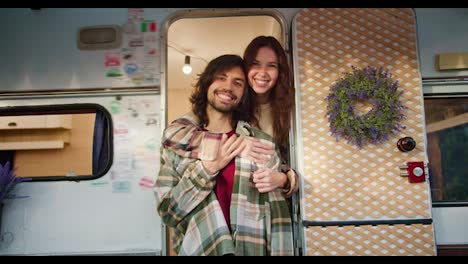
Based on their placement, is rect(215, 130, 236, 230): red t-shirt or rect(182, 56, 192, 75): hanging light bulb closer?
rect(215, 130, 236, 230): red t-shirt

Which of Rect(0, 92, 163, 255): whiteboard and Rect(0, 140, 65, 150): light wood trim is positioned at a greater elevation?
Answer: Rect(0, 140, 65, 150): light wood trim

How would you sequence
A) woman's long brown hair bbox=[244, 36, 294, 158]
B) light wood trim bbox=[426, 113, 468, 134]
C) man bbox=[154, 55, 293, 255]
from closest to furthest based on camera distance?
man bbox=[154, 55, 293, 255] → woman's long brown hair bbox=[244, 36, 294, 158] → light wood trim bbox=[426, 113, 468, 134]

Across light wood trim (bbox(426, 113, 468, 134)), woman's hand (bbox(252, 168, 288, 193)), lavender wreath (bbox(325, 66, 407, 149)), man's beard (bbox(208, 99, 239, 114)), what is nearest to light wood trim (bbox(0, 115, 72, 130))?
man's beard (bbox(208, 99, 239, 114))

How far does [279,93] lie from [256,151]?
468 mm

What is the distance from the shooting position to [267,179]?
243 cm

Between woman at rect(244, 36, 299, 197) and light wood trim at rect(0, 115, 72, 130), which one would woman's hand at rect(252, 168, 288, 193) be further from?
light wood trim at rect(0, 115, 72, 130)

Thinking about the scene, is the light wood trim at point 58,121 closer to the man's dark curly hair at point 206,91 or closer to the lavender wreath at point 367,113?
the man's dark curly hair at point 206,91

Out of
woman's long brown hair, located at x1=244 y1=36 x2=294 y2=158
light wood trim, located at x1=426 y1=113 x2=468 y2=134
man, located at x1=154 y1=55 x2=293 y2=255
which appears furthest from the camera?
light wood trim, located at x1=426 y1=113 x2=468 y2=134

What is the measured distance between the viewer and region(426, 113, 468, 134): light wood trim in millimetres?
2668

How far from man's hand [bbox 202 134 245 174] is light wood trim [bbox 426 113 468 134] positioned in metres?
1.48

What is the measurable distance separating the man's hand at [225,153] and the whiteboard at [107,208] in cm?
39

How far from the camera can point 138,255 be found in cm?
244

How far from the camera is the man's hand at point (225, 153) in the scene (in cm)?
246
